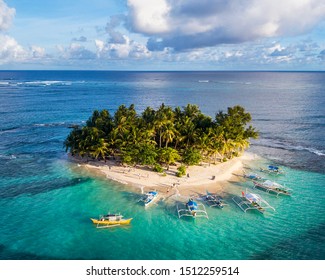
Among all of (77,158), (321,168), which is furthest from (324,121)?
(77,158)

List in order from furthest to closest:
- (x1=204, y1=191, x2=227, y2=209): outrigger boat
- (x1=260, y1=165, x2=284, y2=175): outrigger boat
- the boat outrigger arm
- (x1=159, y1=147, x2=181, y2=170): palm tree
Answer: (x1=260, y1=165, x2=284, y2=175): outrigger boat, (x1=159, y1=147, x2=181, y2=170): palm tree, (x1=204, y1=191, x2=227, y2=209): outrigger boat, the boat outrigger arm

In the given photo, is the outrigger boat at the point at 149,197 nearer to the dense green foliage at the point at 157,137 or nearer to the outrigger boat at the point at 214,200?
the outrigger boat at the point at 214,200

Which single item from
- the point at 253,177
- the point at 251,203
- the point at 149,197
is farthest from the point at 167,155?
the point at 251,203

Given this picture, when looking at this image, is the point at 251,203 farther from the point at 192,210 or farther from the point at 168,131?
the point at 168,131

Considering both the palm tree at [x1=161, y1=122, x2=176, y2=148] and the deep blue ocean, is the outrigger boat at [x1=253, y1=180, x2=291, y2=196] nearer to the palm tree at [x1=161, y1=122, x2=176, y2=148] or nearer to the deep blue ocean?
the deep blue ocean

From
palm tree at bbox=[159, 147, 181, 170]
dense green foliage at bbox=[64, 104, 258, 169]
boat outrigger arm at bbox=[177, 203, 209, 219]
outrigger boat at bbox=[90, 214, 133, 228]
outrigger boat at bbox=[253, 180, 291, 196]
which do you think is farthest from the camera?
dense green foliage at bbox=[64, 104, 258, 169]

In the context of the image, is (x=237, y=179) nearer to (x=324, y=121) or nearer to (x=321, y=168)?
(x=321, y=168)

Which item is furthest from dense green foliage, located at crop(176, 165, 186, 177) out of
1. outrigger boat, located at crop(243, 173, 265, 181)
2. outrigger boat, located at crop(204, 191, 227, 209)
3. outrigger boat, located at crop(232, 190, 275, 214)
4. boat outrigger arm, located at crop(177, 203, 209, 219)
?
outrigger boat, located at crop(243, 173, 265, 181)
